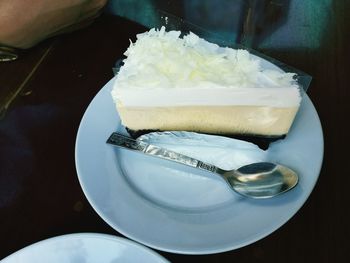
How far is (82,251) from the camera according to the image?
0.44 meters

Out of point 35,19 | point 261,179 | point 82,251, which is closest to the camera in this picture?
point 82,251

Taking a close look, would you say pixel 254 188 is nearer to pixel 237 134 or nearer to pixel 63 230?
pixel 237 134

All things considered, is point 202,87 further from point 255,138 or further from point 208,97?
point 255,138

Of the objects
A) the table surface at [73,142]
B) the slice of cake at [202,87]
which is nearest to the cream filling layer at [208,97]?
the slice of cake at [202,87]

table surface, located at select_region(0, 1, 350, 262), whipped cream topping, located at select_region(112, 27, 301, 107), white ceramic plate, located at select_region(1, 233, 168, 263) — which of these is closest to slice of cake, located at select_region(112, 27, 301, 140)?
whipped cream topping, located at select_region(112, 27, 301, 107)

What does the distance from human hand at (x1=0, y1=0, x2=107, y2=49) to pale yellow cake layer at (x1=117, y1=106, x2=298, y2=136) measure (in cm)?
29

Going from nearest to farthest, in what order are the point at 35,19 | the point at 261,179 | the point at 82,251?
the point at 82,251
the point at 261,179
the point at 35,19

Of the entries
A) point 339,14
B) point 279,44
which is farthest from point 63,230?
point 339,14

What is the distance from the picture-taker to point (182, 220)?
519 millimetres

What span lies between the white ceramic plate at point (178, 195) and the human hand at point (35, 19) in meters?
0.22

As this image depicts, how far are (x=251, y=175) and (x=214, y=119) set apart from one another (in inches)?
4.4

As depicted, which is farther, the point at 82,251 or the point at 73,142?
the point at 73,142

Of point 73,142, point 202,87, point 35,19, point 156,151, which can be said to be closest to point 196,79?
point 202,87

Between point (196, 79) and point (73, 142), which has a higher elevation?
point (196, 79)
